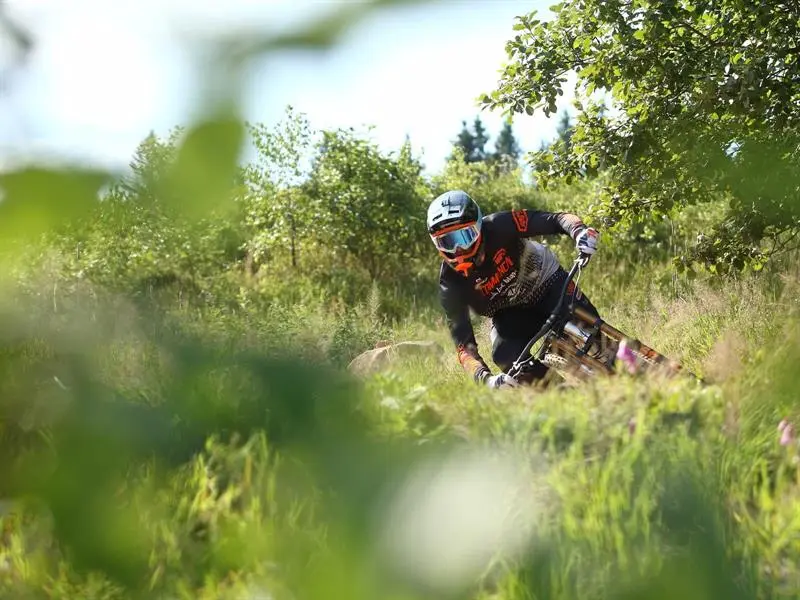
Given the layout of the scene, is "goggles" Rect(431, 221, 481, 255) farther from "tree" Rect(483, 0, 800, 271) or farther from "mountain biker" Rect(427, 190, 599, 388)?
"tree" Rect(483, 0, 800, 271)

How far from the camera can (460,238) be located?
4.41 m

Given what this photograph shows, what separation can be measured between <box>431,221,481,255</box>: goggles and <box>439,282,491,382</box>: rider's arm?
31 centimetres

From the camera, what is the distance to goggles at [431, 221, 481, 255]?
4.41 m

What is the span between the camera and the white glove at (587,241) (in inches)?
167

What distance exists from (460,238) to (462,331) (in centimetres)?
55

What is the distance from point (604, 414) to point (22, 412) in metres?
1.20

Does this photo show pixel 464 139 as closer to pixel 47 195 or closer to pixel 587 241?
pixel 587 241

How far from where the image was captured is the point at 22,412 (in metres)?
0.48

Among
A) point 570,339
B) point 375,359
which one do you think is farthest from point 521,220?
point 375,359

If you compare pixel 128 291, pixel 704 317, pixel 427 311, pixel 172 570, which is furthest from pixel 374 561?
pixel 427 311

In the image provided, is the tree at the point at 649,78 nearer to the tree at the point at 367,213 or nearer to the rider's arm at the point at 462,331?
the rider's arm at the point at 462,331

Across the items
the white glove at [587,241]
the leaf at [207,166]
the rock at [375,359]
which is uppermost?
the leaf at [207,166]

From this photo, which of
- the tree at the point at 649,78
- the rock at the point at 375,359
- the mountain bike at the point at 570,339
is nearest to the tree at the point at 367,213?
the tree at the point at 649,78

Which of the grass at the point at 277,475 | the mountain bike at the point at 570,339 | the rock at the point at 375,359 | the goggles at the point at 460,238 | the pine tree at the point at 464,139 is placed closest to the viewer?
the grass at the point at 277,475
